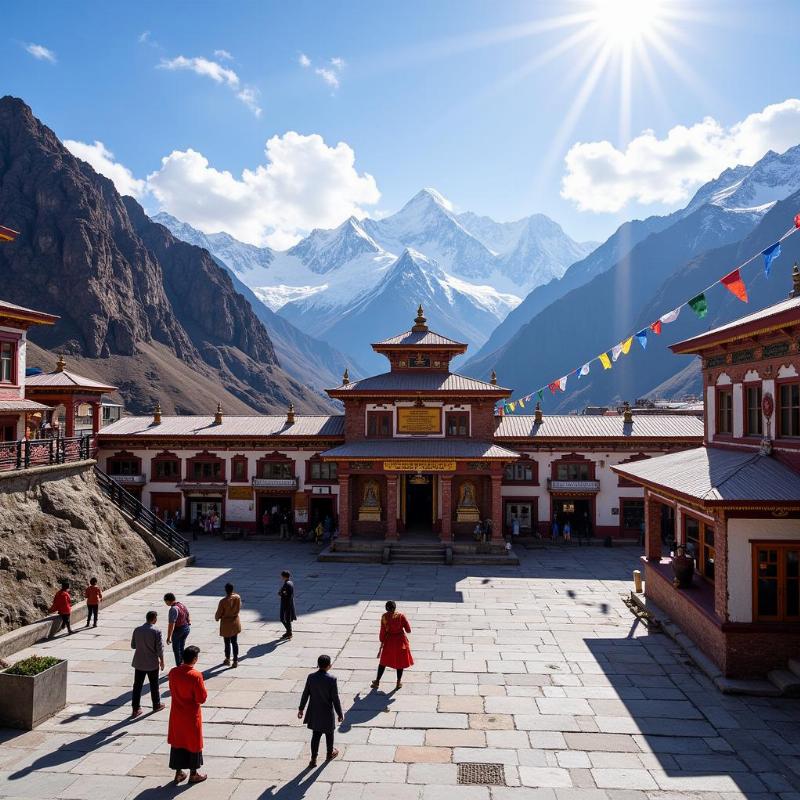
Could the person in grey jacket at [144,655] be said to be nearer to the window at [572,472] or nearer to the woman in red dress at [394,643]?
the woman in red dress at [394,643]

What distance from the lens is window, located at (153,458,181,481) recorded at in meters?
34.4

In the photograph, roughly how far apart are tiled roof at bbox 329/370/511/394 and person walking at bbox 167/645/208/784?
20.8 metres

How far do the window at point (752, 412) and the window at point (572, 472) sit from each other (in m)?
15.3

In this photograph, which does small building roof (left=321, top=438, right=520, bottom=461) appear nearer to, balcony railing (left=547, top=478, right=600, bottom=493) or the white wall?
balcony railing (left=547, top=478, right=600, bottom=493)

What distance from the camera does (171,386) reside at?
4090 inches

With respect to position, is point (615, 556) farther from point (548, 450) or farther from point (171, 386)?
point (171, 386)

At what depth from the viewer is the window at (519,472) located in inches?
1289

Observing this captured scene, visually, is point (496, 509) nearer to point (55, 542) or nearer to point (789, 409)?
point (789, 409)

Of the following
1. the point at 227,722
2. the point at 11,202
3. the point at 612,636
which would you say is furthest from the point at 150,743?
the point at 11,202

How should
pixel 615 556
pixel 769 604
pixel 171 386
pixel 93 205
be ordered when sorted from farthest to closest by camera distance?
pixel 93 205, pixel 171 386, pixel 615 556, pixel 769 604

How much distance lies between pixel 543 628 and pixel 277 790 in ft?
33.9

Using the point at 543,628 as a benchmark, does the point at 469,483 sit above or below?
above

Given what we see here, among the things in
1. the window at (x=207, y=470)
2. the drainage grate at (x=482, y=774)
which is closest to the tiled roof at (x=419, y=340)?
the window at (x=207, y=470)

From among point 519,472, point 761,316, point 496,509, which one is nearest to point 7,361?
point 496,509
